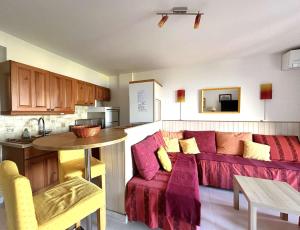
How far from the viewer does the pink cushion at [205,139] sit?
117 inches

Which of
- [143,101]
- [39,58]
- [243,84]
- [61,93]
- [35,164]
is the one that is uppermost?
[39,58]

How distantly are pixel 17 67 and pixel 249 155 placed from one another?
394 cm

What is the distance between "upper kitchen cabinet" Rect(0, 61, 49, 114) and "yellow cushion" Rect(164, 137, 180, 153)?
2308 mm

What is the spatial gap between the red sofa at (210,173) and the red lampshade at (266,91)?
81cm

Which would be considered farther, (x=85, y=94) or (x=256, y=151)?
(x=85, y=94)

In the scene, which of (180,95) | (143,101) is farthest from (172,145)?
(180,95)

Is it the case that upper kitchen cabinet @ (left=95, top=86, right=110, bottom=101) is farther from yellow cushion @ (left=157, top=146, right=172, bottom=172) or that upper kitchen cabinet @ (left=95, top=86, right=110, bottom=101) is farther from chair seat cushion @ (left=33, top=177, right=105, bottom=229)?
chair seat cushion @ (left=33, top=177, right=105, bottom=229)

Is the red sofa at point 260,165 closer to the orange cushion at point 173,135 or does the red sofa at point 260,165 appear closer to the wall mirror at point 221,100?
the orange cushion at point 173,135

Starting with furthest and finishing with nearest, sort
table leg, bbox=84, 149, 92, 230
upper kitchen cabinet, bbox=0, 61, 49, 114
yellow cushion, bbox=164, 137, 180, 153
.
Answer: yellow cushion, bbox=164, 137, 180, 153, upper kitchen cabinet, bbox=0, 61, 49, 114, table leg, bbox=84, 149, 92, 230

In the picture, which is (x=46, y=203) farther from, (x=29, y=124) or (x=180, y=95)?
(x=180, y=95)

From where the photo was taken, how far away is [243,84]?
3139 millimetres

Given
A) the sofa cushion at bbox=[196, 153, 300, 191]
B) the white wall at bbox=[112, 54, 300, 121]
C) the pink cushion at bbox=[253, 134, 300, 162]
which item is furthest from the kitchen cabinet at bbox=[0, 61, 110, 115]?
the pink cushion at bbox=[253, 134, 300, 162]

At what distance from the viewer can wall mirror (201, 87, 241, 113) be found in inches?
125

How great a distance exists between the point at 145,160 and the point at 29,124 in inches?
82.0
